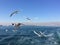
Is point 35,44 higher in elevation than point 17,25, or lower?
lower

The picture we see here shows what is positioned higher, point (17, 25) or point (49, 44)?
point (17, 25)

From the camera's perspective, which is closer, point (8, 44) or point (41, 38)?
point (8, 44)

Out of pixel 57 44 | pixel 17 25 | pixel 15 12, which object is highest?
pixel 15 12

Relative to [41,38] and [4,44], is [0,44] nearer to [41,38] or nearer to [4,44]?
[4,44]

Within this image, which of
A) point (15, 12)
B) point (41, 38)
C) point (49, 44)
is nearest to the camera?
point (15, 12)

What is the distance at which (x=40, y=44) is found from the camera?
44031 mm

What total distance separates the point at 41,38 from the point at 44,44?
404 inches

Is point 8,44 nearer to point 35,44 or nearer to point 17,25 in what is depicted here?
point 35,44

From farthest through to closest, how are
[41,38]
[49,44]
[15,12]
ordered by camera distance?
[41,38] → [49,44] → [15,12]

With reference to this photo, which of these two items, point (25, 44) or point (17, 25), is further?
point (25, 44)

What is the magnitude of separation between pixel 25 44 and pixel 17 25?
16.4m

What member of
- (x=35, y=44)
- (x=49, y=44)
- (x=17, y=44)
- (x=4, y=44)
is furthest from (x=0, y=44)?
(x=49, y=44)

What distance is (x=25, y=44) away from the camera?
43.6 meters

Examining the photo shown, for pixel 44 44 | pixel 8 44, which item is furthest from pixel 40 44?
pixel 8 44
